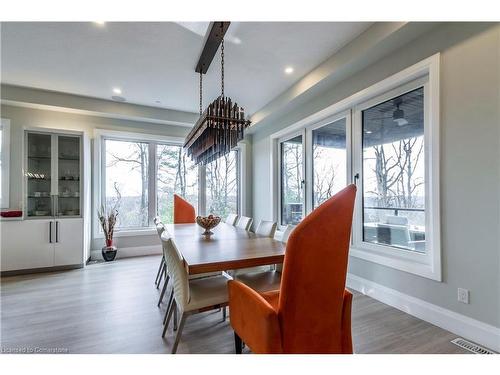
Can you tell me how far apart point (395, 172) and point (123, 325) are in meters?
3.10

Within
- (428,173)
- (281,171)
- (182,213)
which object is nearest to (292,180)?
(281,171)

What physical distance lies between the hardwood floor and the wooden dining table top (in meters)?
0.71

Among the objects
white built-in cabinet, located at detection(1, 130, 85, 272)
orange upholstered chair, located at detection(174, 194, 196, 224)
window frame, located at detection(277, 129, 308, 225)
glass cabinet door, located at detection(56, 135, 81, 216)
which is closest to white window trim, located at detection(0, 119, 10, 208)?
white built-in cabinet, located at detection(1, 130, 85, 272)

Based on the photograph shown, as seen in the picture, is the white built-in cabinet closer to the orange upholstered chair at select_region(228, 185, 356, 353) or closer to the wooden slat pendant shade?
the wooden slat pendant shade

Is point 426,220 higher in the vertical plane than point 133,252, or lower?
higher

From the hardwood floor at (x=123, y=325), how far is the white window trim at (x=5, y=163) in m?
1.37

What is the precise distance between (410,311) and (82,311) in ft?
10.6

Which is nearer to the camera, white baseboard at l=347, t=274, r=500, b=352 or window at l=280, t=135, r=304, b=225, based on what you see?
white baseboard at l=347, t=274, r=500, b=352

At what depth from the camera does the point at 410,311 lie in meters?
2.26

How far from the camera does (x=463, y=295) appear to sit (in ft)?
6.20

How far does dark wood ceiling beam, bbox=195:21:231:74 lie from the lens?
83.3 inches

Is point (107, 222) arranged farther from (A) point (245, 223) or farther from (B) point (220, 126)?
(B) point (220, 126)
